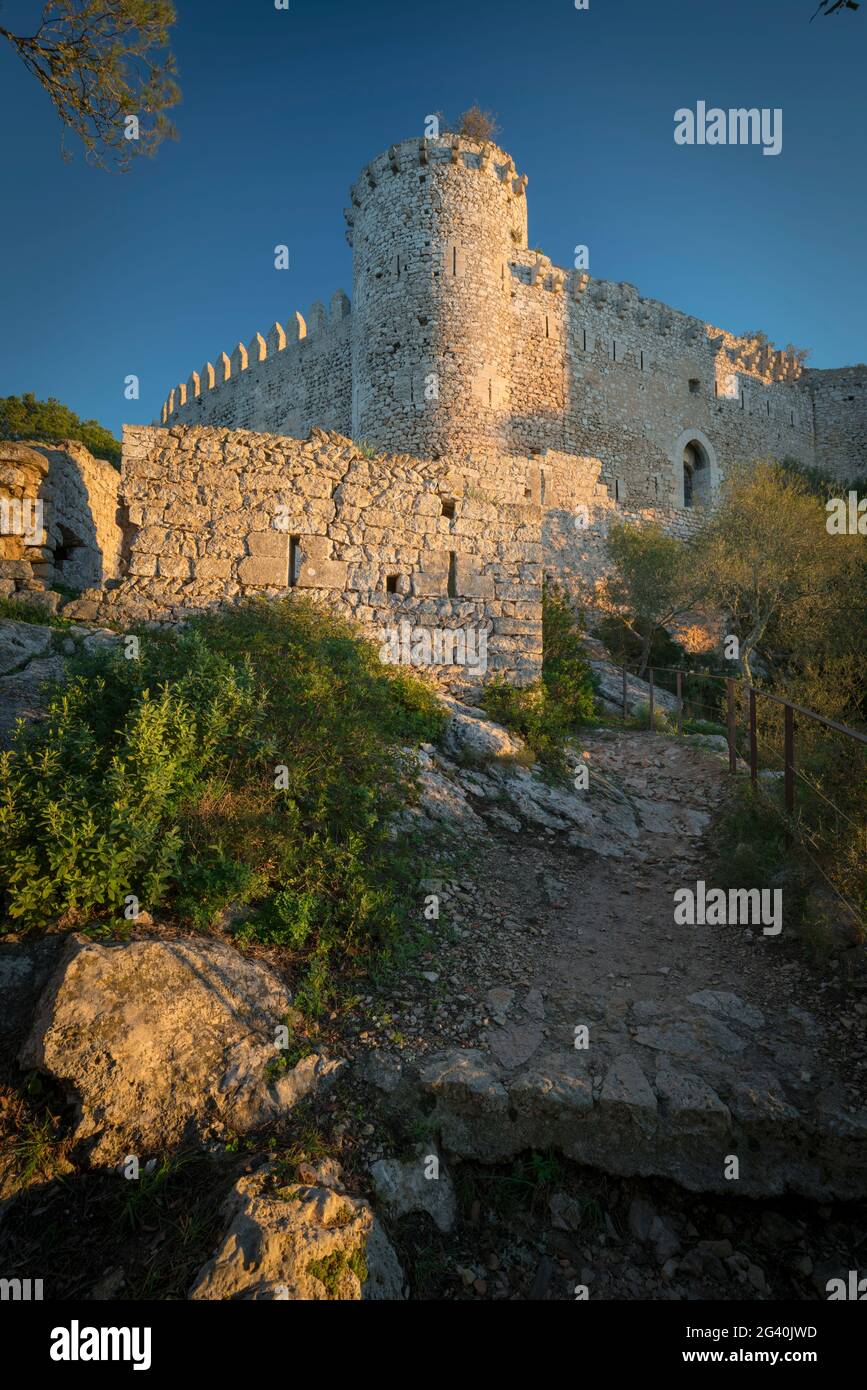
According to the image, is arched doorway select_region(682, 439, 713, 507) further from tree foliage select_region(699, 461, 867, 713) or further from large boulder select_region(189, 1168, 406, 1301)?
large boulder select_region(189, 1168, 406, 1301)

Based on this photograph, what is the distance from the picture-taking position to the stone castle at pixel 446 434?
731cm

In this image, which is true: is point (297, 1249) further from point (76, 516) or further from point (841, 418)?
point (841, 418)

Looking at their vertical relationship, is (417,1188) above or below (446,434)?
Answer: below

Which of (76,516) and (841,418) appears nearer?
(76,516)

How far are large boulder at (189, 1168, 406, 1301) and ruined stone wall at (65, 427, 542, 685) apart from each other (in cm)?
572

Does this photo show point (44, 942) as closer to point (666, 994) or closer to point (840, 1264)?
point (666, 994)

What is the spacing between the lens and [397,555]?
7797 mm

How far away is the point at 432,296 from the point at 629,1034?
19.1m

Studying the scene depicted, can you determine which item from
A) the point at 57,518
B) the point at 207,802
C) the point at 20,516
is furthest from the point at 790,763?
the point at 57,518

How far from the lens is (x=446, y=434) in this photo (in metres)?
18.0

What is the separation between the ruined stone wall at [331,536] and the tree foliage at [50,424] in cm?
1568

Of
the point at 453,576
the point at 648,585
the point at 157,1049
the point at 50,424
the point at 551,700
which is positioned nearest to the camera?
the point at 157,1049

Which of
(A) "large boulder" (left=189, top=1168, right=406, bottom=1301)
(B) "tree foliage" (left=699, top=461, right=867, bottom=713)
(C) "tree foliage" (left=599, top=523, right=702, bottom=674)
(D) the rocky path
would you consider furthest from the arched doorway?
(A) "large boulder" (left=189, top=1168, right=406, bottom=1301)

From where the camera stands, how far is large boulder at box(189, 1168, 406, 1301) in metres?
2.26
